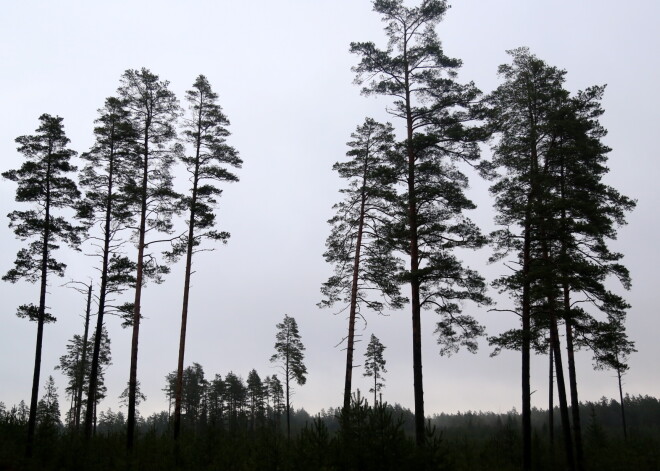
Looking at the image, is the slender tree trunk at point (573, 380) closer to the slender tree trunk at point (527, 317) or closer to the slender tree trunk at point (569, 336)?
the slender tree trunk at point (569, 336)

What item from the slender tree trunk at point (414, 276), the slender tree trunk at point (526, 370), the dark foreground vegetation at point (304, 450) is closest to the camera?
the dark foreground vegetation at point (304, 450)

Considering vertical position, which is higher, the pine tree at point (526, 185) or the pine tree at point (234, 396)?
the pine tree at point (526, 185)

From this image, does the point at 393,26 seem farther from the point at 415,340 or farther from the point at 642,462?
the point at 642,462

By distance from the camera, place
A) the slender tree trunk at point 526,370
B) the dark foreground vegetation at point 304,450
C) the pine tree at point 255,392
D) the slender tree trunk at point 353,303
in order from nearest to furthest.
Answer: the dark foreground vegetation at point 304,450 < the slender tree trunk at point 526,370 < the slender tree trunk at point 353,303 < the pine tree at point 255,392

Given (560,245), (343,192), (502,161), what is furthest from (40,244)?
(560,245)

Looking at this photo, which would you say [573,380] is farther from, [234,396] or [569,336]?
[234,396]

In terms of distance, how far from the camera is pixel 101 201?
68.9 feet

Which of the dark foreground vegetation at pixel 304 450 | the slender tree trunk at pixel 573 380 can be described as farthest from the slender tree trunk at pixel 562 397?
the dark foreground vegetation at pixel 304 450

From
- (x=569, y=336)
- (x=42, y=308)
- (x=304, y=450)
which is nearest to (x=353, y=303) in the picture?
(x=569, y=336)

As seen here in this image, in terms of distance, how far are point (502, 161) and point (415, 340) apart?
354 inches

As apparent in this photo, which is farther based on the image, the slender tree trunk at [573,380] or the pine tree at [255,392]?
the pine tree at [255,392]

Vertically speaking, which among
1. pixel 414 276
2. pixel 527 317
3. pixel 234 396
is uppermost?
pixel 414 276

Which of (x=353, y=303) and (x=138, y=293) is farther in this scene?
(x=353, y=303)

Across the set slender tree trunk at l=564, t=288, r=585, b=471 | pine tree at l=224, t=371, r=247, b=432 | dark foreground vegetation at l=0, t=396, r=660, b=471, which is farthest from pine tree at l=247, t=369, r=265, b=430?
slender tree trunk at l=564, t=288, r=585, b=471
